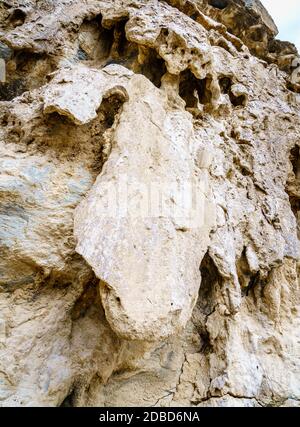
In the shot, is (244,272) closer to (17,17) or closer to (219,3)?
(17,17)

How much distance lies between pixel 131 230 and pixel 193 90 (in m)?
2.34

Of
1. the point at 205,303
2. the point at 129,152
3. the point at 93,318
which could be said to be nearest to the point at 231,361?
the point at 205,303

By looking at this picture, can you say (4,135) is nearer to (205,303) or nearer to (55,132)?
(55,132)

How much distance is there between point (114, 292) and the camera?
2.07 m

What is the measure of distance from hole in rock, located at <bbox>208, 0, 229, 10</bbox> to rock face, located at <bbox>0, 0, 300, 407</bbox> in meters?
3.26

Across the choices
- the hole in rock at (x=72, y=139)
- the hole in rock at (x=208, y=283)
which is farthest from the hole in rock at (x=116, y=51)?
the hole in rock at (x=208, y=283)

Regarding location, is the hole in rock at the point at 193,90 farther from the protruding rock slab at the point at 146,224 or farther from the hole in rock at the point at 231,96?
the hole in rock at the point at 231,96

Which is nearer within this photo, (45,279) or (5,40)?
(45,279)

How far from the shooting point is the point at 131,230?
232cm

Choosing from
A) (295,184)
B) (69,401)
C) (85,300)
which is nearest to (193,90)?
(295,184)

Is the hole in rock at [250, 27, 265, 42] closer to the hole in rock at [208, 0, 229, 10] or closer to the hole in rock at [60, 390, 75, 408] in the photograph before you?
the hole in rock at [208, 0, 229, 10]

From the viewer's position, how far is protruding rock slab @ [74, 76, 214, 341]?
2.10 m

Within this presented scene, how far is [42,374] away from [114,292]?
3.15 feet

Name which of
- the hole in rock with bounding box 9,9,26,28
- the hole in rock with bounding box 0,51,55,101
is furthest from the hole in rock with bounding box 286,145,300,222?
the hole in rock with bounding box 9,9,26,28
